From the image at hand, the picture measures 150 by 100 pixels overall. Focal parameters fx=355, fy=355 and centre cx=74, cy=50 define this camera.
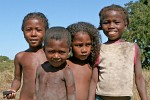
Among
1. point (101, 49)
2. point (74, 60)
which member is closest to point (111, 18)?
point (101, 49)

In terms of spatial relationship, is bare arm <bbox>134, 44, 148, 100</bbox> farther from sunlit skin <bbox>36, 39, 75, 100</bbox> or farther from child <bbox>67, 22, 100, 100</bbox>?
sunlit skin <bbox>36, 39, 75, 100</bbox>

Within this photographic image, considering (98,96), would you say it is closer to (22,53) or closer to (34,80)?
(34,80)

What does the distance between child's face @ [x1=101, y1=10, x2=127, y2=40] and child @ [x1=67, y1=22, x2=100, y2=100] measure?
109 millimetres

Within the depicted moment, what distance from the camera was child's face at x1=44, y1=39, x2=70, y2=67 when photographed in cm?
303

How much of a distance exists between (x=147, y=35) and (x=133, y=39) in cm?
140

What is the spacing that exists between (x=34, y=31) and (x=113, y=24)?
775mm

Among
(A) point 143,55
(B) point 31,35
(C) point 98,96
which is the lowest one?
(A) point 143,55

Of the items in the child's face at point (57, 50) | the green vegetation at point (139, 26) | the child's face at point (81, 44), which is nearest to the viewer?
the child's face at point (57, 50)

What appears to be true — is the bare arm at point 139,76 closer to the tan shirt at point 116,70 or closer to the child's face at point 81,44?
the tan shirt at point 116,70

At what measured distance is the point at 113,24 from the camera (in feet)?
11.2

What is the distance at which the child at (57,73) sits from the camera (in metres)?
3.05

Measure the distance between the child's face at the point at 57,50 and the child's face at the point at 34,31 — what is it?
1.40 ft

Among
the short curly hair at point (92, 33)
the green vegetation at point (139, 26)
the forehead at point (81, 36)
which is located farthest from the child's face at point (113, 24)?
the green vegetation at point (139, 26)

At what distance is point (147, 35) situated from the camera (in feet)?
109
